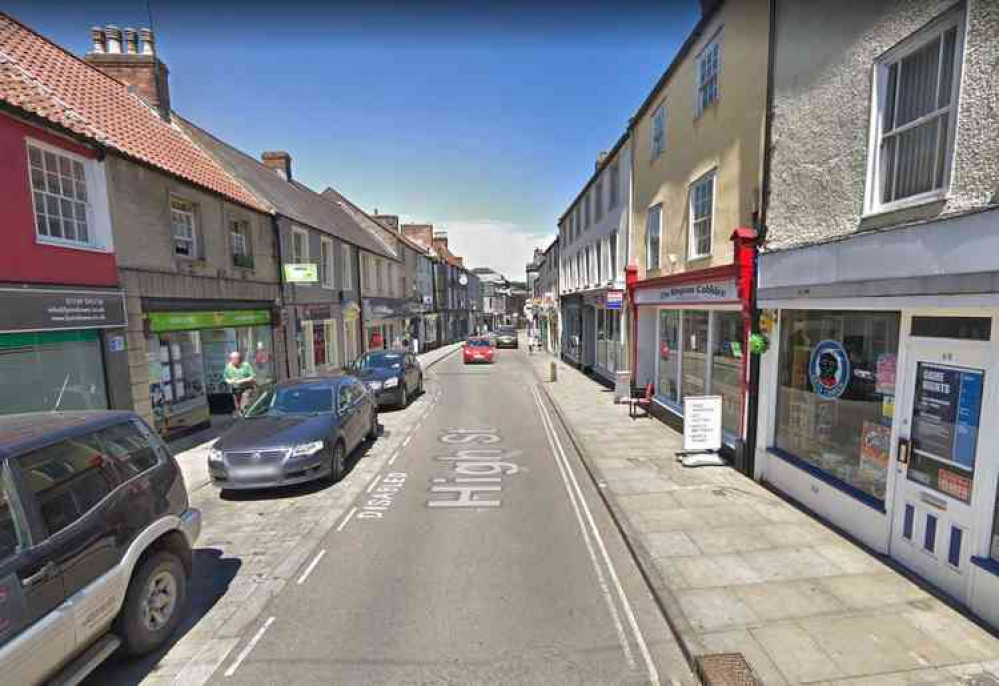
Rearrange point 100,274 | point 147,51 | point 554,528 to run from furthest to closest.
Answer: point 147,51
point 100,274
point 554,528

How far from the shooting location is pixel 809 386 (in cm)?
596

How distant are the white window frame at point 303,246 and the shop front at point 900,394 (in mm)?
14457

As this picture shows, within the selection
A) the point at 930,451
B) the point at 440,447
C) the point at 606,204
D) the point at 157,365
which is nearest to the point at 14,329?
the point at 157,365

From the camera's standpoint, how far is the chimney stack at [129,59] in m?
11.6

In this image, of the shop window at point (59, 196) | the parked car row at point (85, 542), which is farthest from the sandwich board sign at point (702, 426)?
the shop window at point (59, 196)

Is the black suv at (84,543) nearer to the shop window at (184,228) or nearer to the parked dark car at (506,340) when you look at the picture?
the shop window at (184,228)

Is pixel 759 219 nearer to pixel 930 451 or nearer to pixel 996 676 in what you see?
pixel 930 451

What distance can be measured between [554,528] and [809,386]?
4.04 m

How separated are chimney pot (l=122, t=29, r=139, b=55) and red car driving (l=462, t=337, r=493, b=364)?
17.1 meters

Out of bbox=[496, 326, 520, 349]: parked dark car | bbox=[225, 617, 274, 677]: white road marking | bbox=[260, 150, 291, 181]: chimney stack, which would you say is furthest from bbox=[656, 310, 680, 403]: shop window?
bbox=[496, 326, 520, 349]: parked dark car

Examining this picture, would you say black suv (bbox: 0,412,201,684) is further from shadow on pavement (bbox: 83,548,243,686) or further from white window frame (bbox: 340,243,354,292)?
white window frame (bbox: 340,243,354,292)

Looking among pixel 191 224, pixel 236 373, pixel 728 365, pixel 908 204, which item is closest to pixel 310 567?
pixel 236 373

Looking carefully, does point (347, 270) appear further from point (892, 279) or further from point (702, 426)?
point (892, 279)

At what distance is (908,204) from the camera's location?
167 inches
